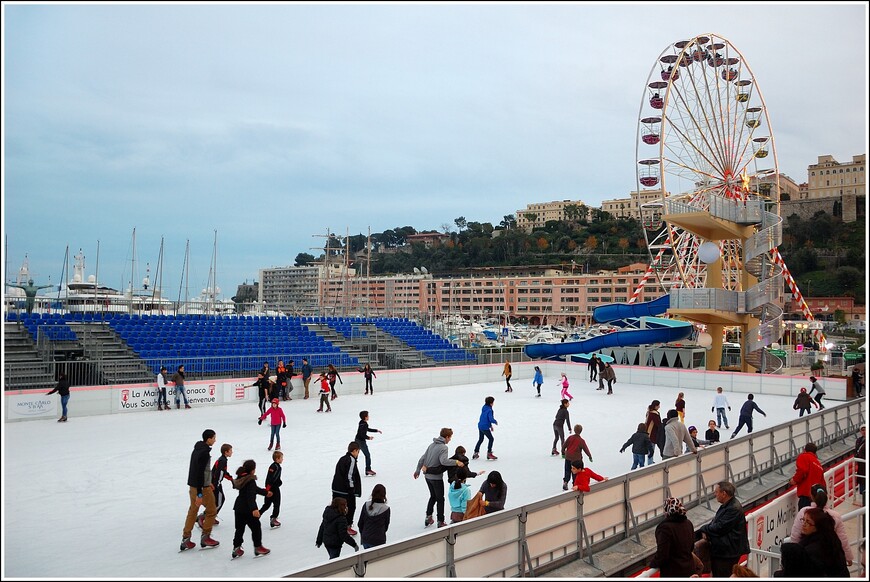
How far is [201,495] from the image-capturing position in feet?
26.4

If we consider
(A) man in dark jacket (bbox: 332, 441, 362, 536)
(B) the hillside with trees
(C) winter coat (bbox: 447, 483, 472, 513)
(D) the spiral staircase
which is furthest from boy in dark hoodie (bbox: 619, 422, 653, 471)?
(B) the hillside with trees

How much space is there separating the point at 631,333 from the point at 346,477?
31171 mm

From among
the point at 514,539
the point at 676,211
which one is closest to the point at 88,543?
the point at 514,539

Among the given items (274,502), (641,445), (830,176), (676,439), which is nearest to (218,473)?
(274,502)

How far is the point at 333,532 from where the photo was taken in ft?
22.3

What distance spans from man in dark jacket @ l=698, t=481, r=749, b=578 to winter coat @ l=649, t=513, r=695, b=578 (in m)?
0.72

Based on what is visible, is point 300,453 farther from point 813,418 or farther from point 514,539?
point 813,418

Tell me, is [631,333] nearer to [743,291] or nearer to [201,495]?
[743,291]

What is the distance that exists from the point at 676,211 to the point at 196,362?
72.1ft

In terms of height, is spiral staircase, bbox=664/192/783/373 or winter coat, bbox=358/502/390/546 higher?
spiral staircase, bbox=664/192/783/373

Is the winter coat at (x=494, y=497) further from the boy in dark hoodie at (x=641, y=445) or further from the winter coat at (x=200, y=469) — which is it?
the boy in dark hoodie at (x=641, y=445)

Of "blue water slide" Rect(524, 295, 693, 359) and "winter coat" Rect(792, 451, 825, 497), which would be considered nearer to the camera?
"winter coat" Rect(792, 451, 825, 497)

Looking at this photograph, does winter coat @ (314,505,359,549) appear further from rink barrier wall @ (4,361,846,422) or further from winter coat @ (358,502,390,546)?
rink barrier wall @ (4,361,846,422)

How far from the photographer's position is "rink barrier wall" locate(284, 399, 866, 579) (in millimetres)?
5797
